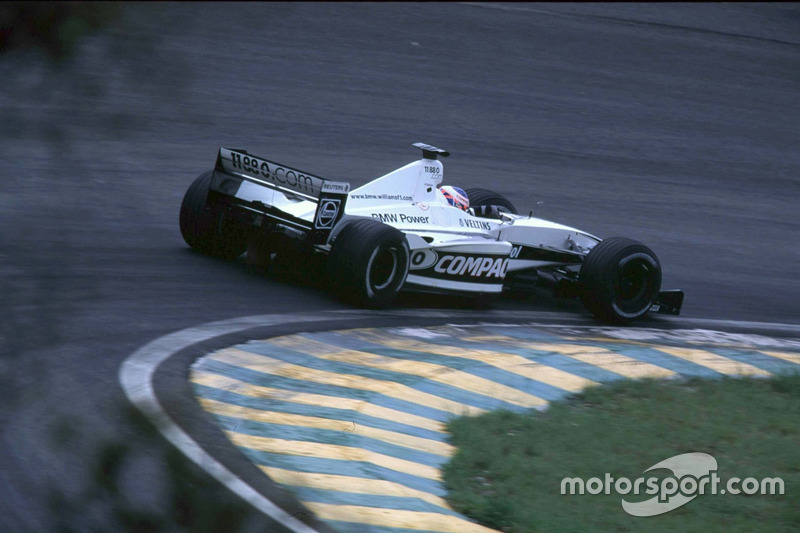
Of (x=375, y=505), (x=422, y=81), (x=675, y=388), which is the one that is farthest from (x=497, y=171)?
(x=375, y=505)

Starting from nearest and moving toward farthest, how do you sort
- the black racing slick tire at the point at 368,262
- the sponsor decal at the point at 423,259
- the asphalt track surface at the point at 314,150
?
the asphalt track surface at the point at 314,150 → the black racing slick tire at the point at 368,262 → the sponsor decal at the point at 423,259

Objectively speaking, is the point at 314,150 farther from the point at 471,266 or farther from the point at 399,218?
the point at 471,266

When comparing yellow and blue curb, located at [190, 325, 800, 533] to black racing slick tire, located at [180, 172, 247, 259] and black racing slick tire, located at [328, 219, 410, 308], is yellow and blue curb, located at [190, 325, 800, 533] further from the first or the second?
black racing slick tire, located at [180, 172, 247, 259]

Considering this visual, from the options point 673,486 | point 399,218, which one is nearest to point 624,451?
point 673,486

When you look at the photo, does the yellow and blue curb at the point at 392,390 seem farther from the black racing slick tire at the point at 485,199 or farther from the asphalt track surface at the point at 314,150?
the black racing slick tire at the point at 485,199

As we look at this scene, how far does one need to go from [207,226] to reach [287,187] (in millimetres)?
950

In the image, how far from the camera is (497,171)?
1477cm

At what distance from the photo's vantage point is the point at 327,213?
811 cm

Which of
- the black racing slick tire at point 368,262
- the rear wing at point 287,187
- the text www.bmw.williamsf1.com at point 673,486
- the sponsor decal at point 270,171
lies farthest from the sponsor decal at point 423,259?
the text www.bmw.williamsf1.com at point 673,486

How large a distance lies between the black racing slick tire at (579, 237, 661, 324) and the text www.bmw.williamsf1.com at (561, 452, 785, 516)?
3.55 metres

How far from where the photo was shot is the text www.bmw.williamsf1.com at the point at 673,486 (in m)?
5.06

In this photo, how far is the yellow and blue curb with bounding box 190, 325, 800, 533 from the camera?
4.80 meters

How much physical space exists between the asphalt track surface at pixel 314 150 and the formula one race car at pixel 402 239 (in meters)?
0.36

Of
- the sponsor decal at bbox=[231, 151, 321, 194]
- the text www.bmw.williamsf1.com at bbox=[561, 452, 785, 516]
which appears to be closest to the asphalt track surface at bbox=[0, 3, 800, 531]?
the sponsor decal at bbox=[231, 151, 321, 194]
